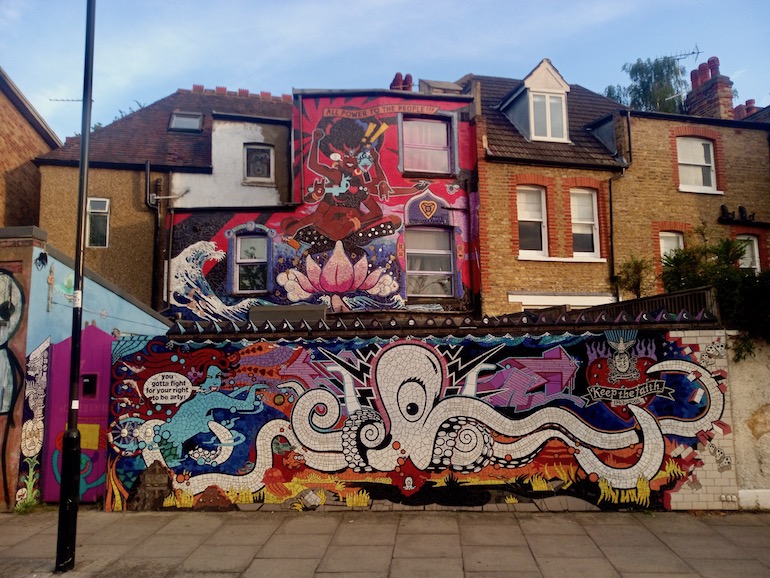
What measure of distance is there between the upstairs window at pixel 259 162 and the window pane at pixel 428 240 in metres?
4.38

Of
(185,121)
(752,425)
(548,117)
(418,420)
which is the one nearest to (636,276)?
(548,117)

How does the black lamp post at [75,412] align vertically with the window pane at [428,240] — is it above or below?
below

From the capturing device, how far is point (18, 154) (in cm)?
1540

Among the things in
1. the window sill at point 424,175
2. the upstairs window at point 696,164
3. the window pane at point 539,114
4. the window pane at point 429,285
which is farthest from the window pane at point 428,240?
the upstairs window at point 696,164

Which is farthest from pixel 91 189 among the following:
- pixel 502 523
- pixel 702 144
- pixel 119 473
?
pixel 702 144

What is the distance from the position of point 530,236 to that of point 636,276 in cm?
298

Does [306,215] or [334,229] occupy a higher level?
[306,215]

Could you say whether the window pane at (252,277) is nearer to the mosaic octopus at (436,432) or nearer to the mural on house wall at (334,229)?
the mural on house wall at (334,229)

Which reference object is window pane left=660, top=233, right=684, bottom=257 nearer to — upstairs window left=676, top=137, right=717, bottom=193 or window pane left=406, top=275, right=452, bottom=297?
upstairs window left=676, top=137, right=717, bottom=193

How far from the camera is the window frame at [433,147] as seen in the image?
1516 centimetres

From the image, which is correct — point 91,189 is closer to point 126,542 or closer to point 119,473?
point 119,473

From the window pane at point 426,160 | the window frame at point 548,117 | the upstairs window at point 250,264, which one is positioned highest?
the window frame at point 548,117

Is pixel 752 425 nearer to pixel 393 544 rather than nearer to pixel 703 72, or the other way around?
pixel 393 544

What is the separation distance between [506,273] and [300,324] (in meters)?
8.30
